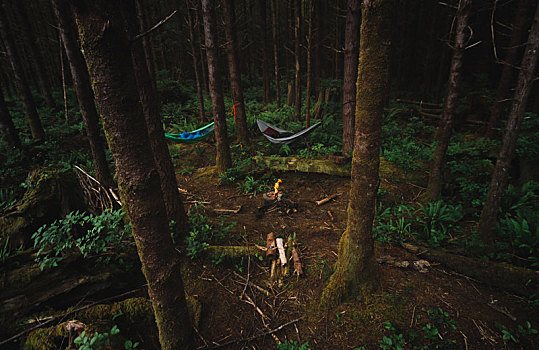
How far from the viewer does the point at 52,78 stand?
17.6 m

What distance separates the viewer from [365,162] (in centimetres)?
233

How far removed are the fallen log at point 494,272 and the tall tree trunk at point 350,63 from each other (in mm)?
3689

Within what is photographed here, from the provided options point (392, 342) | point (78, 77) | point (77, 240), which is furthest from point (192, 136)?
point (392, 342)

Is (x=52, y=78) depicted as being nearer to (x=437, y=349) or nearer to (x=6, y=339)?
(x=6, y=339)

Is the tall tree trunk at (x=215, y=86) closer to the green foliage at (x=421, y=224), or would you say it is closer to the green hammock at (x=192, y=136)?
the green hammock at (x=192, y=136)

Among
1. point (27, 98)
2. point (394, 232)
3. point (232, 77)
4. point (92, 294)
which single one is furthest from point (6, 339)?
point (27, 98)

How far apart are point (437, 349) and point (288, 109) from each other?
973 centimetres

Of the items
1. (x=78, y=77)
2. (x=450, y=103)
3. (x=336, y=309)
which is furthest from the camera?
(x=78, y=77)

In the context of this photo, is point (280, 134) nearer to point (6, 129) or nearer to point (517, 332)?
point (517, 332)

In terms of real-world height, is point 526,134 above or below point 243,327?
above

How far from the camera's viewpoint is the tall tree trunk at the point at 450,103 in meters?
3.47

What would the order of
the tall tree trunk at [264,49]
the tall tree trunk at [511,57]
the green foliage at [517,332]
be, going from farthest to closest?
the tall tree trunk at [264,49]
the tall tree trunk at [511,57]
the green foliage at [517,332]

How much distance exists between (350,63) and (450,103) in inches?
96.7

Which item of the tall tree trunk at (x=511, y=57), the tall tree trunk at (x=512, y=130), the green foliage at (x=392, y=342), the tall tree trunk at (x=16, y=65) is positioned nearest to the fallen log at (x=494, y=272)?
the tall tree trunk at (x=512, y=130)
